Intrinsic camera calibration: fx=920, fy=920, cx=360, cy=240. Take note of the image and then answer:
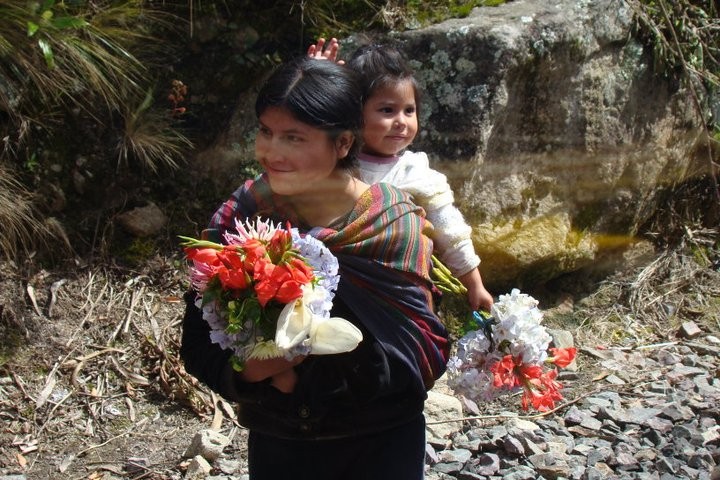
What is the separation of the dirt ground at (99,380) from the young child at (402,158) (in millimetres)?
1624

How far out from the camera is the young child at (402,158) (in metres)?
2.68

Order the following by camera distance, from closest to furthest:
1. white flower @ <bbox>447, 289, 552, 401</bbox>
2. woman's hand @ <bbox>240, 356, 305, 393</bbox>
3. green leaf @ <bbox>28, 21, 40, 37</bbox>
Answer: woman's hand @ <bbox>240, 356, 305, 393</bbox> → white flower @ <bbox>447, 289, 552, 401</bbox> → green leaf @ <bbox>28, 21, 40, 37</bbox>

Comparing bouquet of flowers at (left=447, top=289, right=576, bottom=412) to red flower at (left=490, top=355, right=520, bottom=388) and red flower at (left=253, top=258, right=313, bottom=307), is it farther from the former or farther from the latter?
red flower at (left=253, top=258, right=313, bottom=307)

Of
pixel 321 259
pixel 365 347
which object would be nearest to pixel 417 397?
pixel 365 347

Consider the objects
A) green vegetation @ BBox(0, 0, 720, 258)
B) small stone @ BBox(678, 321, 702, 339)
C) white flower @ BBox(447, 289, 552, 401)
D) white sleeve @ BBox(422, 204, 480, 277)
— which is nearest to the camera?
white flower @ BBox(447, 289, 552, 401)

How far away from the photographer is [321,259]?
214cm

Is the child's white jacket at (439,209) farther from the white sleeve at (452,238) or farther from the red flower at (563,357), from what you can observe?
the red flower at (563,357)

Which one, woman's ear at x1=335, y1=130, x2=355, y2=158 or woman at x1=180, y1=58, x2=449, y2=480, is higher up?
woman's ear at x1=335, y1=130, x2=355, y2=158

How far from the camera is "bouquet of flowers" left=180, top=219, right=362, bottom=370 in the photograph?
2.02 m

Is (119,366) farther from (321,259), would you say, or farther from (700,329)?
(700,329)

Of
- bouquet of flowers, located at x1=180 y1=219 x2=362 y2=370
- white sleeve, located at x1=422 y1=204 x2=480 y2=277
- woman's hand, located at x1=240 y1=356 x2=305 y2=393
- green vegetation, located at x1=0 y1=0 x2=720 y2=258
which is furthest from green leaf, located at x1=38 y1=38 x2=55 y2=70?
woman's hand, located at x1=240 y1=356 x2=305 y2=393

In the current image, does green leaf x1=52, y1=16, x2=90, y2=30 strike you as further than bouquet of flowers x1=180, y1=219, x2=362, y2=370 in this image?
Yes

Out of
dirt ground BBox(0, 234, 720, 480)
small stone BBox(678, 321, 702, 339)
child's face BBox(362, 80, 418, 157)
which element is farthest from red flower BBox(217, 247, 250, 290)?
small stone BBox(678, 321, 702, 339)

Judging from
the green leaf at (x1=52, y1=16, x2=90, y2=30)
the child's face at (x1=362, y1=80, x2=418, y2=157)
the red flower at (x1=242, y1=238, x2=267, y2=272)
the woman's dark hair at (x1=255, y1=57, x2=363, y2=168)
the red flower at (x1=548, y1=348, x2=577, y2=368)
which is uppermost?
the green leaf at (x1=52, y1=16, x2=90, y2=30)
